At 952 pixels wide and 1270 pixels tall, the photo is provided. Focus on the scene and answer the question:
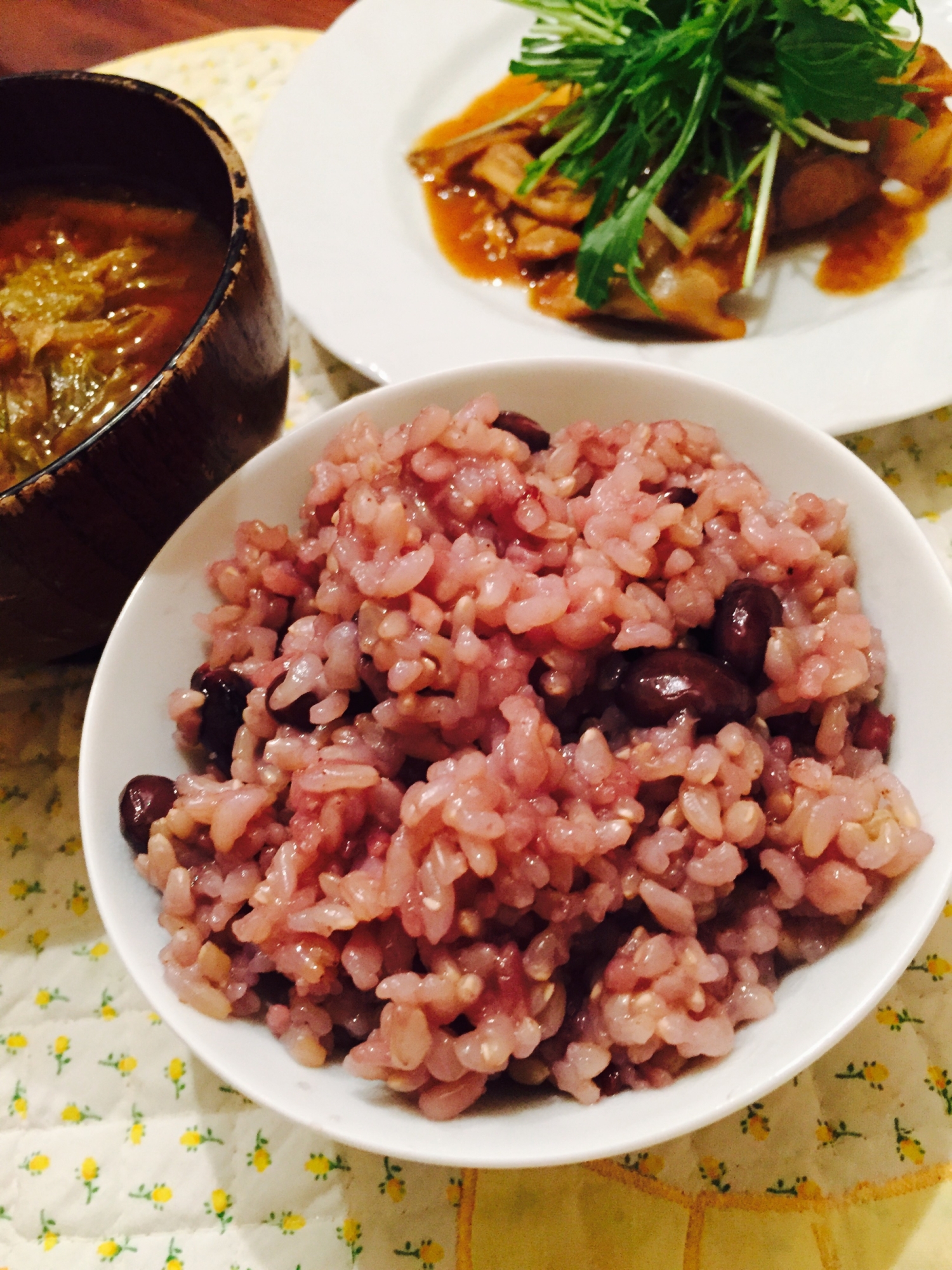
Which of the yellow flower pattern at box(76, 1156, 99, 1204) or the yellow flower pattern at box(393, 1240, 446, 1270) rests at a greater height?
the yellow flower pattern at box(393, 1240, 446, 1270)

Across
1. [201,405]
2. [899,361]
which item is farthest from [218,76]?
[899,361]

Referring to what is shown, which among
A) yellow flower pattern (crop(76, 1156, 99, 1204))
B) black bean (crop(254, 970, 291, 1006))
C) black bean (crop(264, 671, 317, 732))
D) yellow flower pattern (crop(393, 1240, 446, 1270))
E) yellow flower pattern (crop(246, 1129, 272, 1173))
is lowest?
yellow flower pattern (crop(76, 1156, 99, 1204))

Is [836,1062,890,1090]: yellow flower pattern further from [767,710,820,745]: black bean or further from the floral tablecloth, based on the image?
[767,710,820,745]: black bean

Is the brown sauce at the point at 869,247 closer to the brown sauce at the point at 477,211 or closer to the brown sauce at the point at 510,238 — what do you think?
the brown sauce at the point at 510,238

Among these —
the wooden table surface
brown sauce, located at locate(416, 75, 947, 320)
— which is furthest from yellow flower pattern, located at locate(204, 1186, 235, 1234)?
the wooden table surface

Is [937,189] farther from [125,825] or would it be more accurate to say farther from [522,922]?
[125,825]

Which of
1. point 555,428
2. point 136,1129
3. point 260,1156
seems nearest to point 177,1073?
point 136,1129

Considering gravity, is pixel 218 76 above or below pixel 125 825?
above
